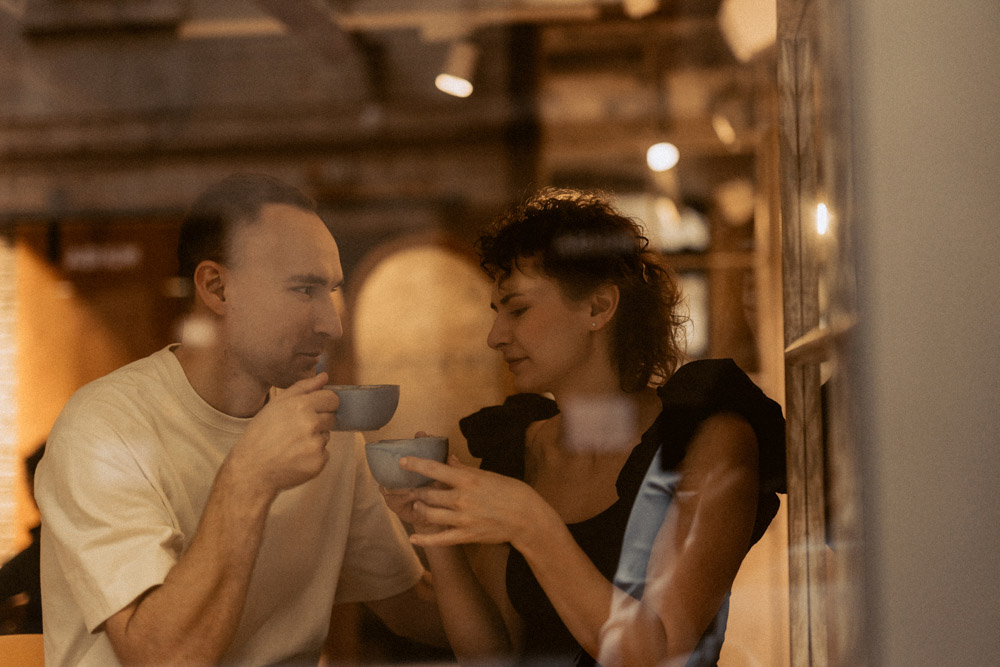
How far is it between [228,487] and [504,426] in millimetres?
309

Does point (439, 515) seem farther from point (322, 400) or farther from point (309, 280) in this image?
point (309, 280)

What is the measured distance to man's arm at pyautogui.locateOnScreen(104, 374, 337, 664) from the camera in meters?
0.84

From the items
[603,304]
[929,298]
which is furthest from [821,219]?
[603,304]

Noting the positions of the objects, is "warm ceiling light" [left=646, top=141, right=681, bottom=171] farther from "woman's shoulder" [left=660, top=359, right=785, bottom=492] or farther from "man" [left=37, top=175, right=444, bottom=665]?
"man" [left=37, top=175, right=444, bottom=665]

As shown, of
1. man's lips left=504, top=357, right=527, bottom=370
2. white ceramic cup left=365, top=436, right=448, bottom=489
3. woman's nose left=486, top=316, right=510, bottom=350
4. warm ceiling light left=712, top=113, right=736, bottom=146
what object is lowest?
white ceramic cup left=365, top=436, right=448, bottom=489

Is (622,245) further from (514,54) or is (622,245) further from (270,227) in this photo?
(270,227)

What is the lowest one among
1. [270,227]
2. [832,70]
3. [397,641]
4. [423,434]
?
[397,641]

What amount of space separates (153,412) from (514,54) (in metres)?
0.58

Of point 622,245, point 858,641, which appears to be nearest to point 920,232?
point 622,245

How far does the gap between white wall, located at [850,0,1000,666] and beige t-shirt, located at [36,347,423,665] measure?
52cm

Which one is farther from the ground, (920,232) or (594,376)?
(920,232)

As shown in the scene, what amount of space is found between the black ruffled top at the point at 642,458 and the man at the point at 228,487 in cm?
13

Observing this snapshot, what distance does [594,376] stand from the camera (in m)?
0.89

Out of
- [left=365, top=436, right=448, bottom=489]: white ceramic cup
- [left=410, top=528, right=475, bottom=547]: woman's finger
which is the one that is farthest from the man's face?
[left=410, top=528, right=475, bottom=547]: woman's finger
